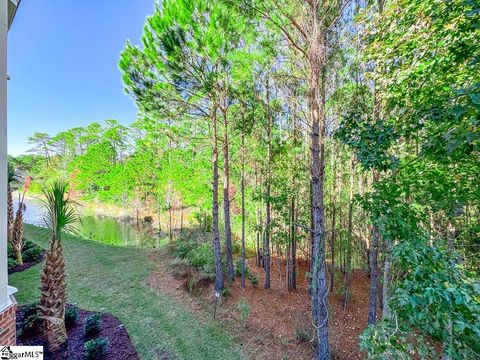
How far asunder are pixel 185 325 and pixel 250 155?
5.20 metres

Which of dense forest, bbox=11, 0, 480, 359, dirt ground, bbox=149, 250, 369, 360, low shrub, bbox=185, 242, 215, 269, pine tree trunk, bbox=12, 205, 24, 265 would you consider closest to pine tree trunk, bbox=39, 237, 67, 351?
dense forest, bbox=11, 0, 480, 359

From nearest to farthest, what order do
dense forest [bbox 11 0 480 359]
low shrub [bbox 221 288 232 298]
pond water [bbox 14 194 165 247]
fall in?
dense forest [bbox 11 0 480 359] → low shrub [bbox 221 288 232 298] → pond water [bbox 14 194 165 247]

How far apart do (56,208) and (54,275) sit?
1.17m

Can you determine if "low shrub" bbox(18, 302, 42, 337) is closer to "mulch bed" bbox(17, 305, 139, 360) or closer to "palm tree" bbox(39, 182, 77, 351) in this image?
"mulch bed" bbox(17, 305, 139, 360)

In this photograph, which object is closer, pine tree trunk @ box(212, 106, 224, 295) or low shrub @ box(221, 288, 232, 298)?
pine tree trunk @ box(212, 106, 224, 295)

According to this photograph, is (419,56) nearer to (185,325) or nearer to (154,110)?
(154,110)

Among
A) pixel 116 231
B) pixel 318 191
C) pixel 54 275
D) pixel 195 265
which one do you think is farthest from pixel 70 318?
pixel 116 231

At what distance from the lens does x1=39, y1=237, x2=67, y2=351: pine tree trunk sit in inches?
146

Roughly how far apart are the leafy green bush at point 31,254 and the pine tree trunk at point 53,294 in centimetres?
516

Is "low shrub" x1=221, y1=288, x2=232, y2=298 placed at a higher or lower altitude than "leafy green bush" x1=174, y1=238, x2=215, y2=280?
lower

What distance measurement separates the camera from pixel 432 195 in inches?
124

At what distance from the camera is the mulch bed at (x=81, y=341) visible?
12.1ft

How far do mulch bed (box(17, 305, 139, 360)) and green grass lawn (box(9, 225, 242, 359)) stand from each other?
177 millimetres

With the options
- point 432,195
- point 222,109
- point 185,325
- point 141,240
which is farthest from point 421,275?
point 141,240
